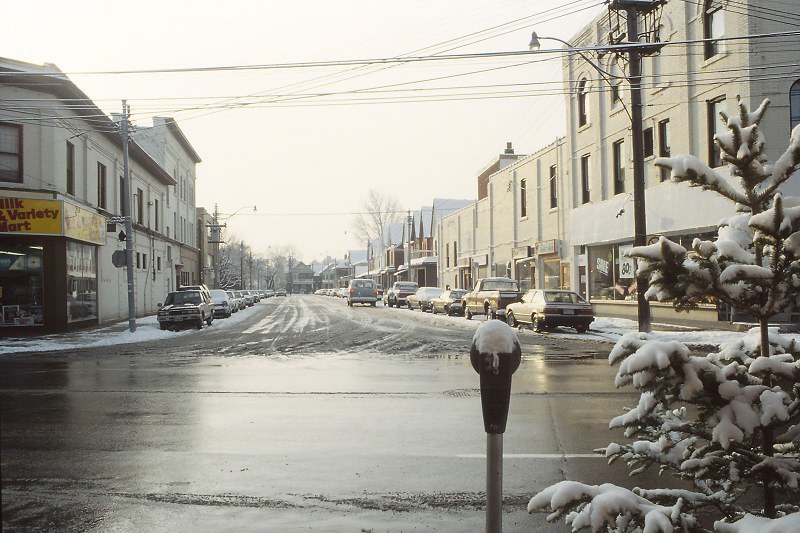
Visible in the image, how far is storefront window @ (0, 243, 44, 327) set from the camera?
2295cm

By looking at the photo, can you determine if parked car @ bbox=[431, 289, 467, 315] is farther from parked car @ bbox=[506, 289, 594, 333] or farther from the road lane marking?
the road lane marking

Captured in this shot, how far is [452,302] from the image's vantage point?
35656 mm

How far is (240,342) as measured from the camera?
819 inches

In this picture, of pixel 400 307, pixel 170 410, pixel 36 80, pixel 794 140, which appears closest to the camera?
pixel 794 140

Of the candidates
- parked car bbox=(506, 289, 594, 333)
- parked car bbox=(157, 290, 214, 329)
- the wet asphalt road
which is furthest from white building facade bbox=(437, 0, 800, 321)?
parked car bbox=(157, 290, 214, 329)

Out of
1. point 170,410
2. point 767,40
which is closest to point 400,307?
point 767,40

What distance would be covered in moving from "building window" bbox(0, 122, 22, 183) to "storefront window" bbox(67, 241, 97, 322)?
3053 millimetres

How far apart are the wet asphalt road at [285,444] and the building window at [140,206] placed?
76.0 ft

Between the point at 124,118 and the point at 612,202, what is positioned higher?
the point at 124,118

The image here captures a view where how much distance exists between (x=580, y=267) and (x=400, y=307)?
21.1 meters

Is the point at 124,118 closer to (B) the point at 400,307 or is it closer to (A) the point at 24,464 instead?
(A) the point at 24,464

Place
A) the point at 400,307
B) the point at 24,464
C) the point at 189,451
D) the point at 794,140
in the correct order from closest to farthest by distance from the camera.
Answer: the point at 794,140
the point at 24,464
the point at 189,451
the point at 400,307

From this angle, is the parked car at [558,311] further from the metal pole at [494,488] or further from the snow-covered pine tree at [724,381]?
the metal pole at [494,488]

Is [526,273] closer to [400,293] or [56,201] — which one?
[400,293]
